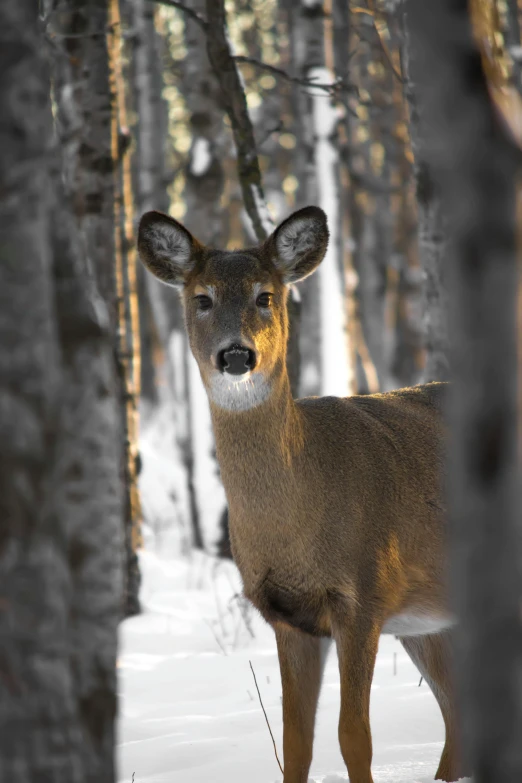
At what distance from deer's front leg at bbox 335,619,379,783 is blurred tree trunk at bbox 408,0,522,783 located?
244cm

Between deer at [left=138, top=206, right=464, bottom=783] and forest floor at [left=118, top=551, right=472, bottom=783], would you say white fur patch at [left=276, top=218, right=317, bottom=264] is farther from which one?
forest floor at [left=118, top=551, right=472, bottom=783]

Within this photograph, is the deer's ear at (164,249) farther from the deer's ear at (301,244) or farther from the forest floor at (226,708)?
the forest floor at (226,708)

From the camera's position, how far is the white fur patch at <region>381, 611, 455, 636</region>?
488cm

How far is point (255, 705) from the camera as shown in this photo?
6066 mm

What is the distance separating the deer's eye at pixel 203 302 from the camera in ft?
17.0

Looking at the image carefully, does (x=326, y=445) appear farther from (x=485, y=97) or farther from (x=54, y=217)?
(x=485, y=97)

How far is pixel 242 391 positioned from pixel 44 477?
87.5 inches

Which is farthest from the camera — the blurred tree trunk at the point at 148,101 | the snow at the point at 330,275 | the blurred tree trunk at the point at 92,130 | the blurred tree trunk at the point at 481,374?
the blurred tree trunk at the point at 148,101

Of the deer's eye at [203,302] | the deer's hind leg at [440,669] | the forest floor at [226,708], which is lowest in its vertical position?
the forest floor at [226,708]

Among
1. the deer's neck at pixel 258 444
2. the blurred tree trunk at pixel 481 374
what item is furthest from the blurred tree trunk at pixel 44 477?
the deer's neck at pixel 258 444

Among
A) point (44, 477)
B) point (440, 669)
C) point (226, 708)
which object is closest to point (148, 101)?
point (226, 708)

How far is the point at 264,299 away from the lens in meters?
5.20

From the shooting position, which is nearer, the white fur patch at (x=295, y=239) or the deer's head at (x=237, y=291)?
the deer's head at (x=237, y=291)

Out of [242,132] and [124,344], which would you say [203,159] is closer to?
[124,344]
